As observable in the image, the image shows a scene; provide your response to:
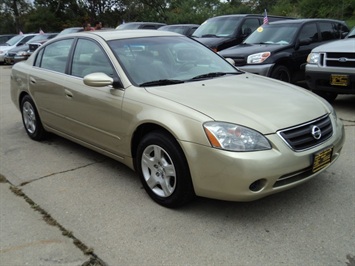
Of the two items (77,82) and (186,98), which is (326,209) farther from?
(77,82)

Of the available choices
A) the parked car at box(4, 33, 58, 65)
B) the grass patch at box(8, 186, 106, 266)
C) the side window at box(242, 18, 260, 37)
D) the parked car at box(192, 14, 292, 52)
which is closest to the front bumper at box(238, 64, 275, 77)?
the parked car at box(192, 14, 292, 52)

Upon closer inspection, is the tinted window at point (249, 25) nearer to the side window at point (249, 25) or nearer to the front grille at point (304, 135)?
the side window at point (249, 25)

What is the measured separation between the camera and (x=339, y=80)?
6.35 metres

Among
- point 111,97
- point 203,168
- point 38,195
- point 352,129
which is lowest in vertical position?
Result: point 352,129

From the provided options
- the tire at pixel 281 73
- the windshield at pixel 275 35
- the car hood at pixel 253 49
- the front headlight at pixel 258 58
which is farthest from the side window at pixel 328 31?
the front headlight at pixel 258 58

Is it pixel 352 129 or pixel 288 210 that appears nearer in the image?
pixel 288 210

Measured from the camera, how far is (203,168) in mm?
3043

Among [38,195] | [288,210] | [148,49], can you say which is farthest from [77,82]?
[288,210]

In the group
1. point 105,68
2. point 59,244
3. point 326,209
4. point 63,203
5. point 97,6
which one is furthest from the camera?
point 97,6

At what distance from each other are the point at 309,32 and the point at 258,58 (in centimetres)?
177

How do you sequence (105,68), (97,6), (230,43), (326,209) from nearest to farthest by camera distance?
1. (326,209)
2. (105,68)
3. (230,43)
4. (97,6)

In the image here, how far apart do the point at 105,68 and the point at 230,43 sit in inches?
267

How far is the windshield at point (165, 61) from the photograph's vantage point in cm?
388

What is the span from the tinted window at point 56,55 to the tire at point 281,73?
4.16 metres
